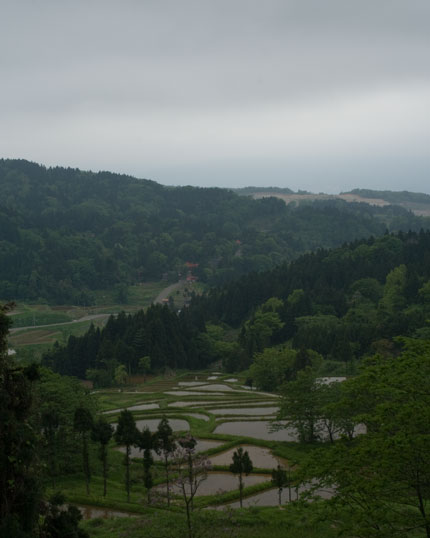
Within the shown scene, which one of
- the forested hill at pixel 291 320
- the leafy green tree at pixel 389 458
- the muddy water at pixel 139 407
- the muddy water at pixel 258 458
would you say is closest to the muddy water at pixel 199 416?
the muddy water at pixel 139 407

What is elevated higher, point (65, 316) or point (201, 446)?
point (65, 316)

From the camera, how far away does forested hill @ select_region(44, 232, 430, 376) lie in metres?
64.4

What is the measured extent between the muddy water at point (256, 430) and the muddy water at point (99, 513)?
1447cm

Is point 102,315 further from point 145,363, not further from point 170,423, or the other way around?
point 170,423

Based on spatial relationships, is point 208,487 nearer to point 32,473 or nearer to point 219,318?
point 32,473

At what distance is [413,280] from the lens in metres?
76.8

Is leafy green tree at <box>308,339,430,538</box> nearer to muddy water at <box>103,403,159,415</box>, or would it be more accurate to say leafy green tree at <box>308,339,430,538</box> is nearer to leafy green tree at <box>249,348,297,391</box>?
muddy water at <box>103,403,159,415</box>

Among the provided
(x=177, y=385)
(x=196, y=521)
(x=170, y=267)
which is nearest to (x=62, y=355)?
(x=177, y=385)

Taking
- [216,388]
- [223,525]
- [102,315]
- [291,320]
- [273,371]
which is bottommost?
[216,388]

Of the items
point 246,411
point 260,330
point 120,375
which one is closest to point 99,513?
point 246,411

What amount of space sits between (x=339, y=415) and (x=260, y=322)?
50.9 metres

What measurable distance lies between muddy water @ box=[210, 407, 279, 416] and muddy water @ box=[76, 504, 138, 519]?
21.6 meters

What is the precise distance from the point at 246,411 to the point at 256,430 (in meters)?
6.49

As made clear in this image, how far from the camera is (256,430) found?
3734 cm
